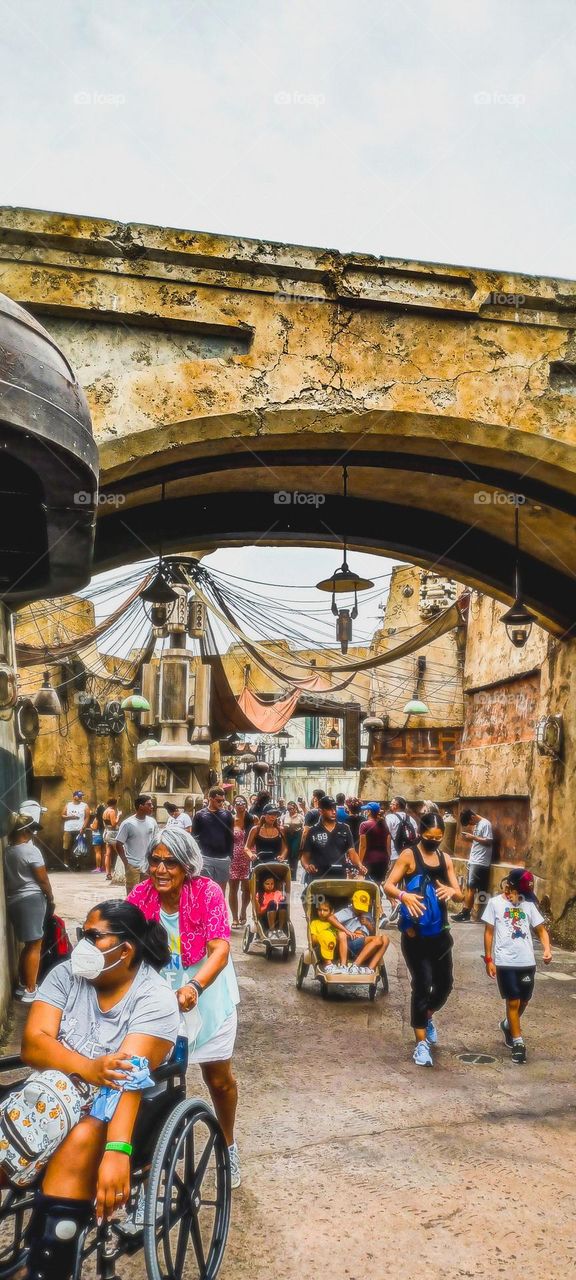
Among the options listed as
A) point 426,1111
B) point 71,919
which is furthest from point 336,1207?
point 71,919

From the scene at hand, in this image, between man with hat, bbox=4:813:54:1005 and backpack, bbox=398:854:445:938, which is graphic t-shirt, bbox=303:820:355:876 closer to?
backpack, bbox=398:854:445:938

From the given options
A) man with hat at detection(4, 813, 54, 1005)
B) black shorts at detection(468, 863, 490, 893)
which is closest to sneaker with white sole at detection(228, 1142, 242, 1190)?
man with hat at detection(4, 813, 54, 1005)

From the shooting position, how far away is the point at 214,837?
1026cm

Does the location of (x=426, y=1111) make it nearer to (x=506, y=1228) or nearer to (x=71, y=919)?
(x=506, y=1228)

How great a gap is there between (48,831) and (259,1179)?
1849cm

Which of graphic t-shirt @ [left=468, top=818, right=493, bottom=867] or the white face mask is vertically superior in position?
the white face mask

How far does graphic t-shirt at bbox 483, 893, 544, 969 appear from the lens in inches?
239

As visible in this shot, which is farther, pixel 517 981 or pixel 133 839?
pixel 133 839

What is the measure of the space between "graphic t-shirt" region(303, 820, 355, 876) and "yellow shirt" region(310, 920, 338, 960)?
2.79 feet

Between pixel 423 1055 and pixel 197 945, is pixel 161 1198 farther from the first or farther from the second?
pixel 423 1055

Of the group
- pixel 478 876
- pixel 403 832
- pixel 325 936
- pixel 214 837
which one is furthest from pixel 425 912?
pixel 478 876

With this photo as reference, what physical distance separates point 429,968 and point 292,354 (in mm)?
4227

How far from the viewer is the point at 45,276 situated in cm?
600

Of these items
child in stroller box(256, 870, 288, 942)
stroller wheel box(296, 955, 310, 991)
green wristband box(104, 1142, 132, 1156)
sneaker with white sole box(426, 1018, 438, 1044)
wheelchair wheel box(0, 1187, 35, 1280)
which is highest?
green wristband box(104, 1142, 132, 1156)
